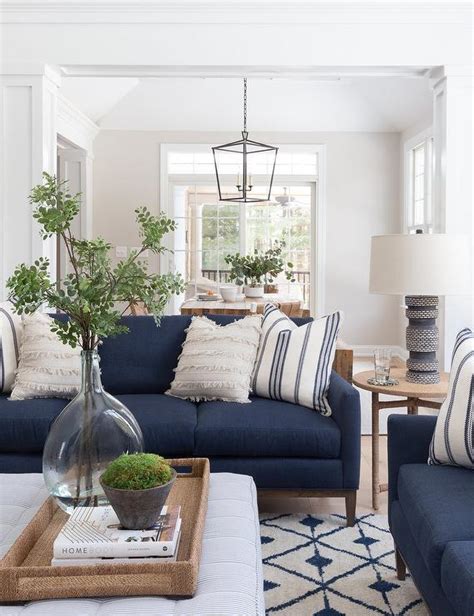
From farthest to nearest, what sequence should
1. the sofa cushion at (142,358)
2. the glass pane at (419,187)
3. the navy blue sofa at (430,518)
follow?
the glass pane at (419,187), the sofa cushion at (142,358), the navy blue sofa at (430,518)

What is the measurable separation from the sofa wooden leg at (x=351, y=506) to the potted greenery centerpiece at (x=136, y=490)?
160cm

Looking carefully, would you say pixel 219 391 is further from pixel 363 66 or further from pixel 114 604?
pixel 363 66

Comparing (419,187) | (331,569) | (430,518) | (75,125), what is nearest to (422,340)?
(331,569)

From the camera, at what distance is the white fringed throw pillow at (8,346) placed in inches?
142

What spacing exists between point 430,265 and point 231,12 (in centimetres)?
246

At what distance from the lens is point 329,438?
10.3ft

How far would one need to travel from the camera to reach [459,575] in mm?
1692

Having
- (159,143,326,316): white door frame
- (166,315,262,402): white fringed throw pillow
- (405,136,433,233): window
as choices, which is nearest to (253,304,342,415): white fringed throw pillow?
(166,315,262,402): white fringed throw pillow

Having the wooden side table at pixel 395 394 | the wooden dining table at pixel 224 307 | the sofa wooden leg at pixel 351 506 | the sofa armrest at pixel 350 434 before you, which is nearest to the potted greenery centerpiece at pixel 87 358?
the sofa armrest at pixel 350 434

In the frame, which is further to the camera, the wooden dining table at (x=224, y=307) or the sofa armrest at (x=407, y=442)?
the wooden dining table at (x=224, y=307)

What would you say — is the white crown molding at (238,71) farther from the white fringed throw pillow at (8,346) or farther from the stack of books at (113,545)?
the stack of books at (113,545)

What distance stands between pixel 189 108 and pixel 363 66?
3.83m

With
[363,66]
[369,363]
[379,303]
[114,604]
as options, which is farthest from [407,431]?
[379,303]

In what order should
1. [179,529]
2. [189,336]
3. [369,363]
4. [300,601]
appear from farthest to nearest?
[369,363]
[189,336]
[300,601]
[179,529]
